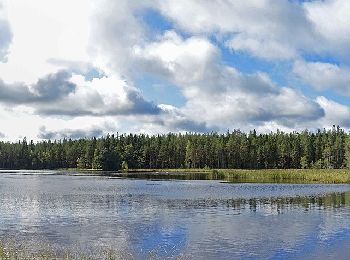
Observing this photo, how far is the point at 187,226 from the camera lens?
139 ft

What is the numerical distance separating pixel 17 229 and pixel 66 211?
12.4 m

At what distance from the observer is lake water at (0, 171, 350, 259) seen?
107ft

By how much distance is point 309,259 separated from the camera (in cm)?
2995

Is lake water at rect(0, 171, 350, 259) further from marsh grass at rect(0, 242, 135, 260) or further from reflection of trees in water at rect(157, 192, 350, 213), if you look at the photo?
marsh grass at rect(0, 242, 135, 260)

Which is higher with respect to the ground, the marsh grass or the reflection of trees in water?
the reflection of trees in water

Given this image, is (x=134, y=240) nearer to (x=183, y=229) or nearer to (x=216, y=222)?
(x=183, y=229)

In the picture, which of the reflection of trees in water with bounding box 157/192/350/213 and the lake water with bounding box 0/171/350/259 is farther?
the reflection of trees in water with bounding box 157/192/350/213

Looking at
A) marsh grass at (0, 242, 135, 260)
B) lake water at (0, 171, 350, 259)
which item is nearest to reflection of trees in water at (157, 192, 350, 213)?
lake water at (0, 171, 350, 259)

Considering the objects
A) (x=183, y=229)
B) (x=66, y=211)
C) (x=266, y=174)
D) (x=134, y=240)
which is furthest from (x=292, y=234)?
(x=266, y=174)

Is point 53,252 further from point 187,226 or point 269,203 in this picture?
point 269,203

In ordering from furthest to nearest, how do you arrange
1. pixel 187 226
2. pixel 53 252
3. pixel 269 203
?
pixel 269 203, pixel 187 226, pixel 53 252

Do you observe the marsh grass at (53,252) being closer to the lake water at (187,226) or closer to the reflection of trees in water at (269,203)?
the lake water at (187,226)

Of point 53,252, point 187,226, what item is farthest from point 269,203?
point 53,252

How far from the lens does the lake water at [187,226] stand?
32.8 metres
